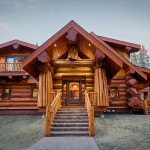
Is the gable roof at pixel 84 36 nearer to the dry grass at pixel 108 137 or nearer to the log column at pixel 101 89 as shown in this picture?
the log column at pixel 101 89

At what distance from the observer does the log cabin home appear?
11.8 meters

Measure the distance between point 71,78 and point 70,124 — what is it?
6.31 metres

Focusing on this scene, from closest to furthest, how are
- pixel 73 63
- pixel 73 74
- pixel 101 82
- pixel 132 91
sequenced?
pixel 101 82 → pixel 73 63 → pixel 73 74 → pixel 132 91

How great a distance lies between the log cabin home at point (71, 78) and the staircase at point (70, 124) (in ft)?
0.33

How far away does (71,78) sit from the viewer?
15.3m

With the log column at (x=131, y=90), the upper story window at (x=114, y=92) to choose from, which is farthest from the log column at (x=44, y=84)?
the log column at (x=131, y=90)

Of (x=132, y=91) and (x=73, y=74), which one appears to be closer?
(x=73, y=74)

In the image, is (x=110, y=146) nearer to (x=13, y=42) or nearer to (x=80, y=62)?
(x=80, y=62)

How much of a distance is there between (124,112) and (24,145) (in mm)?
11547

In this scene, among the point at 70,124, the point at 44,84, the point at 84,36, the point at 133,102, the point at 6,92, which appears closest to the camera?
the point at 70,124

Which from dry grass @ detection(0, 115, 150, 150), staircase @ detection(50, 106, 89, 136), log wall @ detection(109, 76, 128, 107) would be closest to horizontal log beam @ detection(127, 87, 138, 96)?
log wall @ detection(109, 76, 128, 107)

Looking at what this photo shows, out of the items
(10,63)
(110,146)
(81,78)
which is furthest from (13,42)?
(110,146)

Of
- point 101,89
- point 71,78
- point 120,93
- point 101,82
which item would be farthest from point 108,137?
point 120,93

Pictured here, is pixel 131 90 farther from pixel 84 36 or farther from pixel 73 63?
pixel 84 36
